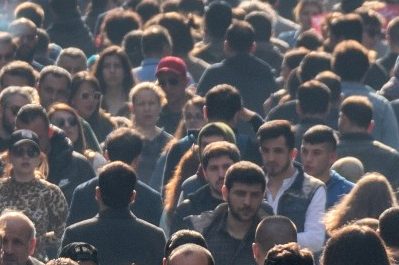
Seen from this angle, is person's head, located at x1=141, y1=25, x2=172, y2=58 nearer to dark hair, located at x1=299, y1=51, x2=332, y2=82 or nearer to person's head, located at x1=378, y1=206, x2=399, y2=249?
dark hair, located at x1=299, y1=51, x2=332, y2=82

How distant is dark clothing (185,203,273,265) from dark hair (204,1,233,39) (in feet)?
25.7

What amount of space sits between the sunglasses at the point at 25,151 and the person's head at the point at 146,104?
8.63 ft

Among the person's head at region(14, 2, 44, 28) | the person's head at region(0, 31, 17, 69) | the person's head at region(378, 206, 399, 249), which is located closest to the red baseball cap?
the person's head at region(0, 31, 17, 69)

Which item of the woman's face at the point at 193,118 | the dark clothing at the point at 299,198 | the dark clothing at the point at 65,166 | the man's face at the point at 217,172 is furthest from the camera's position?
the woman's face at the point at 193,118

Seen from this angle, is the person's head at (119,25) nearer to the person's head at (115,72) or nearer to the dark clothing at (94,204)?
the person's head at (115,72)

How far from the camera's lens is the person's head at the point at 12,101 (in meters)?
15.5

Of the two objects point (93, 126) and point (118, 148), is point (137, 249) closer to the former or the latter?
point (118, 148)

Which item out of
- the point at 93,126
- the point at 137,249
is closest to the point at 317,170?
the point at 137,249

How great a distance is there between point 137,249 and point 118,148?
2.11 meters

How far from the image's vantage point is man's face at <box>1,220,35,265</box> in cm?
1174

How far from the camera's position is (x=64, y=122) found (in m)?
15.4

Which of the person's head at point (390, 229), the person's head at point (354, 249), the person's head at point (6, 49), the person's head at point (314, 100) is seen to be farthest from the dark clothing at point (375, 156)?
the person's head at point (354, 249)

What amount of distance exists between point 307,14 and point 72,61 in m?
4.87

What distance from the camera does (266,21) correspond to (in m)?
20.4
